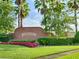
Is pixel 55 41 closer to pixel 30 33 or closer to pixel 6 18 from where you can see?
pixel 30 33

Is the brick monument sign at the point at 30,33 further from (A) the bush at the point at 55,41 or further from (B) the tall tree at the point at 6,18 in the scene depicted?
(A) the bush at the point at 55,41

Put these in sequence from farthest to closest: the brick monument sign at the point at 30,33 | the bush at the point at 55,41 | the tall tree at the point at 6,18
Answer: the tall tree at the point at 6,18, the brick monument sign at the point at 30,33, the bush at the point at 55,41

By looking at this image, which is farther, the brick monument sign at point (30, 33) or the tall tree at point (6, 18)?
the tall tree at point (6, 18)

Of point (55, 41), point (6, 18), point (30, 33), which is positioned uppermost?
point (6, 18)

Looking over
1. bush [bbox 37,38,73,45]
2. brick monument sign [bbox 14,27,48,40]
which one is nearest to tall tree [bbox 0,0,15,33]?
brick monument sign [bbox 14,27,48,40]

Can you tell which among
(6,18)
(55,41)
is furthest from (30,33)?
(55,41)

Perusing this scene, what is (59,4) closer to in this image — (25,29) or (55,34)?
(25,29)

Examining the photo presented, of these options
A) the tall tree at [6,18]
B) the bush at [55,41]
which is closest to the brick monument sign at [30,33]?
the tall tree at [6,18]

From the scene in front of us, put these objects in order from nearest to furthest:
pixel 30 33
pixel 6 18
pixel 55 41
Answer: pixel 55 41, pixel 30 33, pixel 6 18

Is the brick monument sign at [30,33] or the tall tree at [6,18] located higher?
the tall tree at [6,18]

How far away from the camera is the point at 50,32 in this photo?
75625 mm

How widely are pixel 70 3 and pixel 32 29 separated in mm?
49874

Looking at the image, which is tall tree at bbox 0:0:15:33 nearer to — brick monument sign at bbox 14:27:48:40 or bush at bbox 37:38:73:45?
brick monument sign at bbox 14:27:48:40

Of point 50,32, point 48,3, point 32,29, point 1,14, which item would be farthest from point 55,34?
point 48,3
